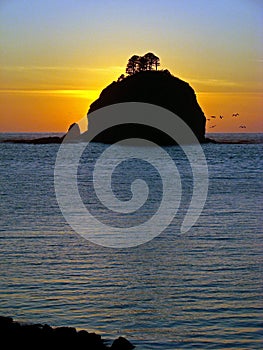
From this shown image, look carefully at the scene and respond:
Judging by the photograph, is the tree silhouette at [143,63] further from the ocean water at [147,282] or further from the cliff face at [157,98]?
the ocean water at [147,282]

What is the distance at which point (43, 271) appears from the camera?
17.5 m

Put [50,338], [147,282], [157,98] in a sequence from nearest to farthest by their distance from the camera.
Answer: [50,338], [147,282], [157,98]

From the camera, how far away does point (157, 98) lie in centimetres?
13862

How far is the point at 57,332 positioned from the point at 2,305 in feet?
9.51

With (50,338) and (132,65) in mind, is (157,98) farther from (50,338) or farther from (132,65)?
(50,338)

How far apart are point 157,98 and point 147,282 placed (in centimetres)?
12322

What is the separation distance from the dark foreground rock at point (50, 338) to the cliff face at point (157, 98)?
122003mm

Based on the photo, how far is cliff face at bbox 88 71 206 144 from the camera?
135 metres

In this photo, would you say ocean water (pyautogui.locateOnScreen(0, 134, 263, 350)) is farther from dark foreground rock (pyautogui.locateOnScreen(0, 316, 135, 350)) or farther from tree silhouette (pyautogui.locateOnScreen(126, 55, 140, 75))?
tree silhouette (pyautogui.locateOnScreen(126, 55, 140, 75))

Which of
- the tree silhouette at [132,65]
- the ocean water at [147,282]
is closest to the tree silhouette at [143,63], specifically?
the tree silhouette at [132,65]

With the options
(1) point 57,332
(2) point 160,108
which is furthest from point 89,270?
(2) point 160,108

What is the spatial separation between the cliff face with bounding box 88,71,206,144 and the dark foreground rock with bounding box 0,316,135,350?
122003 mm

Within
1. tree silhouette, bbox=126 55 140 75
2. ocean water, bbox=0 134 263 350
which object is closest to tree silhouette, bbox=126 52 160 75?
tree silhouette, bbox=126 55 140 75

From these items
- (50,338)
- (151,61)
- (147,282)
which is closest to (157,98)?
(151,61)
